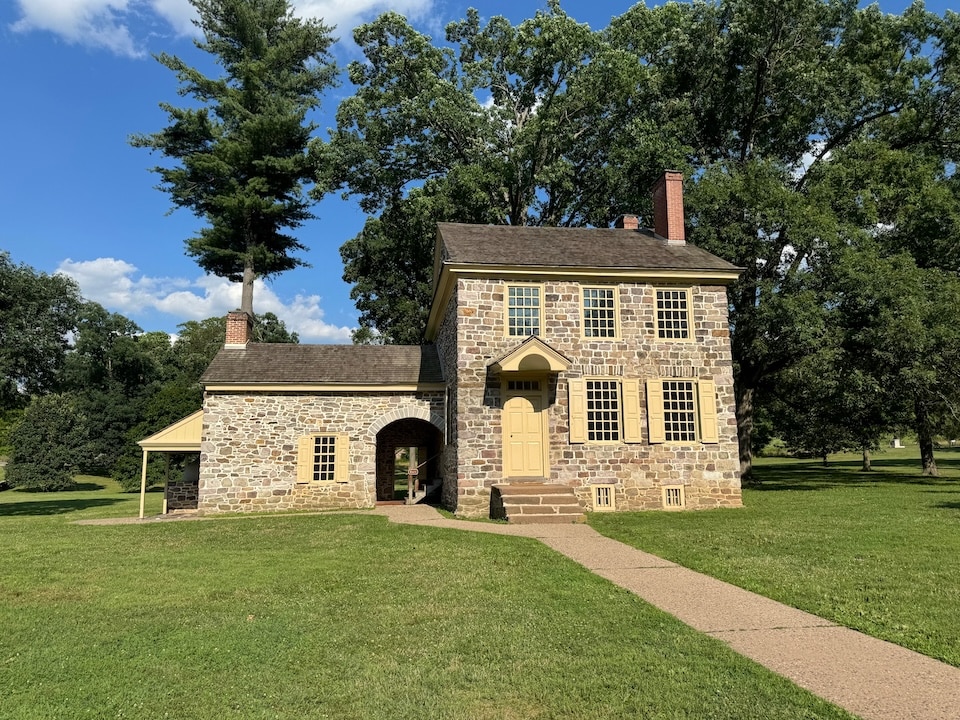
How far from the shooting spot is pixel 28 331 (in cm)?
1816

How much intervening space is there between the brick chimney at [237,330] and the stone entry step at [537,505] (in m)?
9.77

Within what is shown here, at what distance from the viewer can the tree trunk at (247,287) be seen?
97.9ft

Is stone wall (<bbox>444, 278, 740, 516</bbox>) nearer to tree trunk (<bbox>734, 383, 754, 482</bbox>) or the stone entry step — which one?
the stone entry step

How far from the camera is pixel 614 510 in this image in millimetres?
14922

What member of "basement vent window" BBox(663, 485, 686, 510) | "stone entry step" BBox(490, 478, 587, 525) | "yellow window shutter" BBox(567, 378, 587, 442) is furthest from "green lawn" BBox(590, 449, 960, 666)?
"yellow window shutter" BBox(567, 378, 587, 442)

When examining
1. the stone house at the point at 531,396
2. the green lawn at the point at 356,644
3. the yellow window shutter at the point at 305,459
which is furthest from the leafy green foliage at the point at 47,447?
the green lawn at the point at 356,644

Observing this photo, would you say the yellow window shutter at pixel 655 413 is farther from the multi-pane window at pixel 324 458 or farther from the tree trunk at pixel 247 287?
the tree trunk at pixel 247 287

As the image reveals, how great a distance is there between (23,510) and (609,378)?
67.4 ft

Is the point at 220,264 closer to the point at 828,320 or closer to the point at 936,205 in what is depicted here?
the point at 828,320

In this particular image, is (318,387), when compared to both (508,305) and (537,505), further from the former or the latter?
(537,505)

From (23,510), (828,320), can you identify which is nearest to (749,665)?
(828,320)

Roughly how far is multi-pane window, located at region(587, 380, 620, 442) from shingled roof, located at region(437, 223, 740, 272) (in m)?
3.10

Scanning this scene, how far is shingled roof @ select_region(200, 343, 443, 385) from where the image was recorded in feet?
56.1

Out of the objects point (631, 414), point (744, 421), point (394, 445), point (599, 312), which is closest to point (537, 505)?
point (631, 414)
